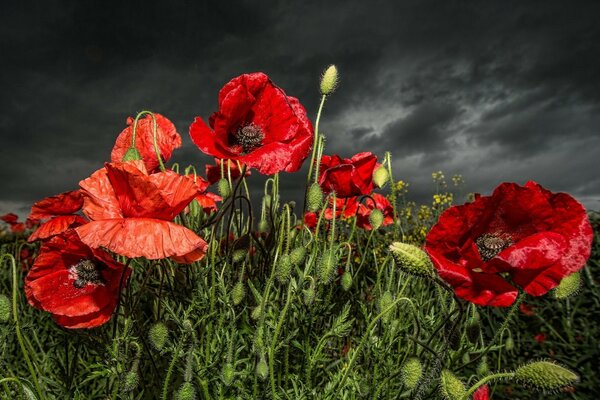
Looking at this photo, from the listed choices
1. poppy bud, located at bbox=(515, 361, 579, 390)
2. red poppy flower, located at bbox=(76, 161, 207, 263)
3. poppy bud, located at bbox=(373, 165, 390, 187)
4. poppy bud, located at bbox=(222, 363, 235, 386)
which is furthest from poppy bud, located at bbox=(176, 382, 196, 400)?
poppy bud, located at bbox=(373, 165, 390, 187)

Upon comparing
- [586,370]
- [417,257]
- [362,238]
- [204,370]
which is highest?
[362,238]

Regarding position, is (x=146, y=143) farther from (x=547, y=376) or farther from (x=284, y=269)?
(x=547, y=376)

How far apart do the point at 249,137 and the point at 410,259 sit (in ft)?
3.27

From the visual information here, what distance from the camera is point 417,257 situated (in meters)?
1.18

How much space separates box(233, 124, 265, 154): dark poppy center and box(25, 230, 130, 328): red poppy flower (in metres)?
0.64

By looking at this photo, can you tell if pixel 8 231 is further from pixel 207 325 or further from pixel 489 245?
pixel 489 245

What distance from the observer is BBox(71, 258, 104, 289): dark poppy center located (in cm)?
180

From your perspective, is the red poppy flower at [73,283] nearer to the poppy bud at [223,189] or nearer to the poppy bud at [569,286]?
the poppy bud at [223,189]

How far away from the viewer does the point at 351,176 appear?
2252 mm

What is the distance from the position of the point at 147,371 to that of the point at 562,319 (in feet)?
6.43

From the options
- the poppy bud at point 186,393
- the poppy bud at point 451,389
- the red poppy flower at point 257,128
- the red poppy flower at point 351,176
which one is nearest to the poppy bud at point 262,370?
the poppy bud at point 186,393

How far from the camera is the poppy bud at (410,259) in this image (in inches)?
46.2

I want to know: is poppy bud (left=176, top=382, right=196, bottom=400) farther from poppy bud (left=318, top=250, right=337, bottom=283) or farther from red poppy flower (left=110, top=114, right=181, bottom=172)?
red poppy flower (left=110, top=114, right=181, bottom=172)

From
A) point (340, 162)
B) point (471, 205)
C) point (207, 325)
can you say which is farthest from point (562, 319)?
point (207, 325)
